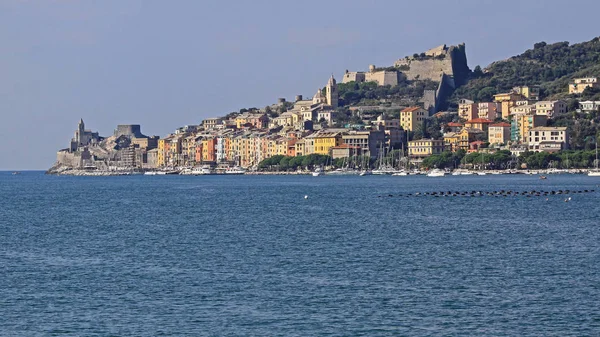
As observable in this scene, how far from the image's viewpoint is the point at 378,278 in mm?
25484

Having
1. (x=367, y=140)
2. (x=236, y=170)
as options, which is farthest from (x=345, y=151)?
(x=236, y=170)

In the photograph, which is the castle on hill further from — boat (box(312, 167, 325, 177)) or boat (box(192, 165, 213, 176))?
boat (box(312, 167, 325, 177))

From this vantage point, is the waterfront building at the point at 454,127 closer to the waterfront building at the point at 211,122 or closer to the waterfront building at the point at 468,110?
the waterfront building at the point at 468,110

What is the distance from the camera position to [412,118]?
484ft

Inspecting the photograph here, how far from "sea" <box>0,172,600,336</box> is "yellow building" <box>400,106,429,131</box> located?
328 ft

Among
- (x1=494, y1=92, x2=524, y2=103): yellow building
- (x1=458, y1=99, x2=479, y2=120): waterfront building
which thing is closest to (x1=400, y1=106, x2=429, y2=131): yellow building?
(x1=458, y1=99, x2=479, y2=120): waterfront building

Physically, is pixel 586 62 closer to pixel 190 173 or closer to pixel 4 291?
pixel 190 173

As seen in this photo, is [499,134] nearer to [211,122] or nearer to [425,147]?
[425,147]

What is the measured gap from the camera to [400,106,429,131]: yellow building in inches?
5797

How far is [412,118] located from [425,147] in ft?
42.3

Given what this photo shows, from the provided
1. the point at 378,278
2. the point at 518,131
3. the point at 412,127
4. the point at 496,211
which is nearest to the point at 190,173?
the point at 412,127

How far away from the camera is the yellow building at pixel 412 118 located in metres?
147

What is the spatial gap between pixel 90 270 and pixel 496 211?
25871 millimetres

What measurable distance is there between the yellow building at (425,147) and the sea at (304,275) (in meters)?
87.5
